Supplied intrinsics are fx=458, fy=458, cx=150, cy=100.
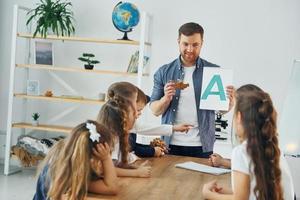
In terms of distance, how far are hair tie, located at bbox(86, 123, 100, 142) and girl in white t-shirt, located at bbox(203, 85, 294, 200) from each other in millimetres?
470

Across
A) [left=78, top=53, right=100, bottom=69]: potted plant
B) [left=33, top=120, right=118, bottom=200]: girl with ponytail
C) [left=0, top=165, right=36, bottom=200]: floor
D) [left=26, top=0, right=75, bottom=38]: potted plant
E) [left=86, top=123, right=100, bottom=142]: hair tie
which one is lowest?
[left=0, top=165, right=36, bottom=200]: floor

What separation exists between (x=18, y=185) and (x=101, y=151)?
286 cm

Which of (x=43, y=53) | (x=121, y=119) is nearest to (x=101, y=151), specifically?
(x=121, y=119)

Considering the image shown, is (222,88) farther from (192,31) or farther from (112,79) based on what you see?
(112,79)

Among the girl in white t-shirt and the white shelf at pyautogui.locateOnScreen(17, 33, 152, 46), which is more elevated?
the white shelf at pyautogui.locateOnScreen(17, 33, 152, 46)

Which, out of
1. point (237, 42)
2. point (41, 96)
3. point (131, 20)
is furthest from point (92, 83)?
point (237, 42)

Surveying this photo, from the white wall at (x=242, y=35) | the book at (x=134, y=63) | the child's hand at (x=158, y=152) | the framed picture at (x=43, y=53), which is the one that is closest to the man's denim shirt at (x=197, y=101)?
the child's hand at (x=158, y=152)

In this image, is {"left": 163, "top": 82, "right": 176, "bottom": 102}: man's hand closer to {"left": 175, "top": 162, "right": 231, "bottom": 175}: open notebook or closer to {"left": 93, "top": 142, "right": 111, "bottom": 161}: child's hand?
{"left": 175, "top": 162, "right": 231, "bottom": 175}: open notebook

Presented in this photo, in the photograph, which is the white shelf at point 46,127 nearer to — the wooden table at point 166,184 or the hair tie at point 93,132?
the wooden table at point 166,184

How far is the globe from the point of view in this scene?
4.21m

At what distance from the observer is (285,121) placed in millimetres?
3883

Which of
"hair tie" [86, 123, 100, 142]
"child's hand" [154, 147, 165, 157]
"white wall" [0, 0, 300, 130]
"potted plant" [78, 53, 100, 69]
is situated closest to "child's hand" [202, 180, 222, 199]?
"hair tie" [86, 123, 100, 142]

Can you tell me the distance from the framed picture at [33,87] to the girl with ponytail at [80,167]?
3.04 meters

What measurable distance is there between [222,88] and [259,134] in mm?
914
